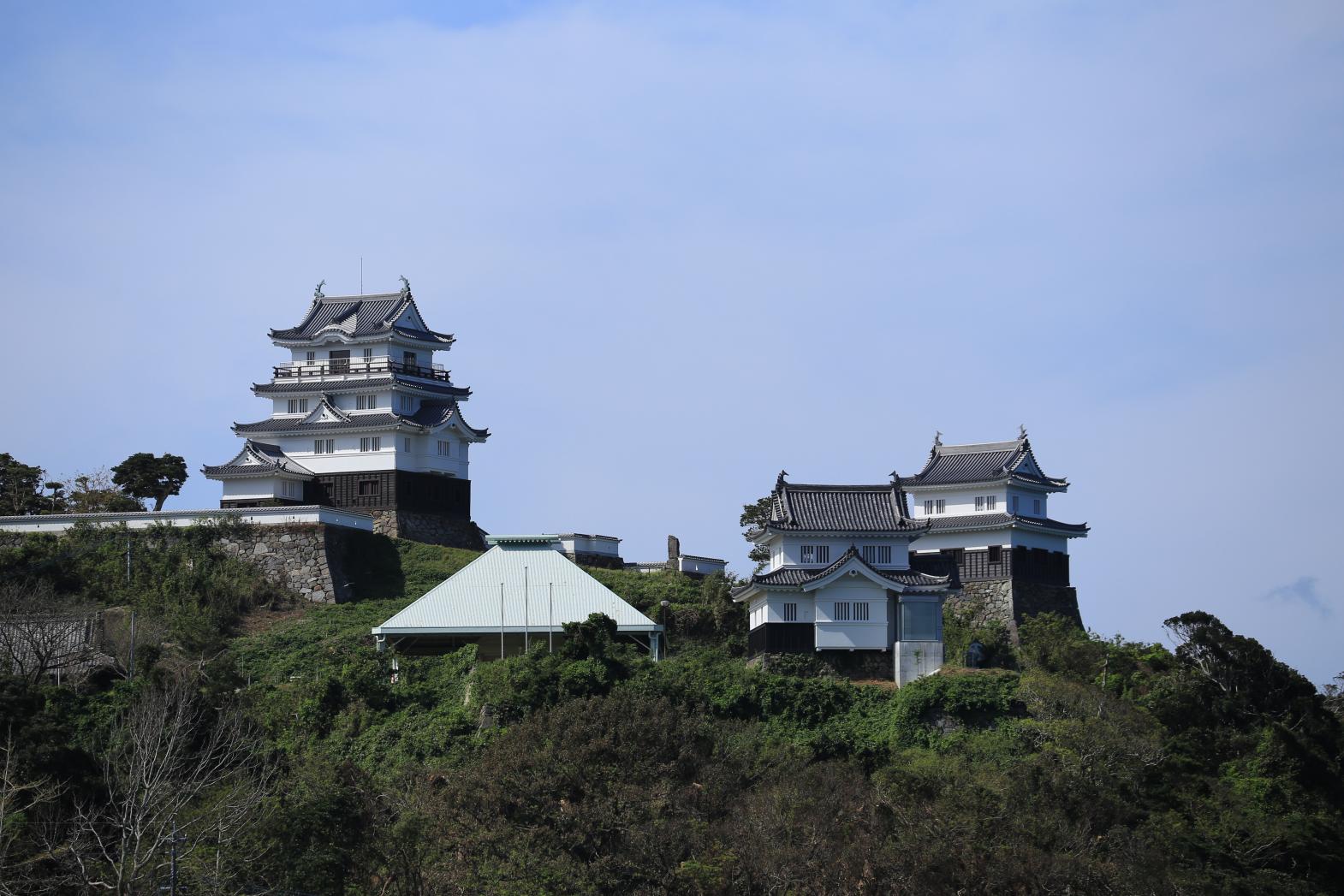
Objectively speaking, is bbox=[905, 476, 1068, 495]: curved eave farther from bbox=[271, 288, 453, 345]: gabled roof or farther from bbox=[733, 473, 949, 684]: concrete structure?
bbox=[271, 288, 453, 345]: gabled roof

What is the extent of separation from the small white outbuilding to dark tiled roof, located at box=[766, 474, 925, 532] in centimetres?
523

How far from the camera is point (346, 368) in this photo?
67.9 meters

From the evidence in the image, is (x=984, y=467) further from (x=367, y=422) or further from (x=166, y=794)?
(x=166, y=794)

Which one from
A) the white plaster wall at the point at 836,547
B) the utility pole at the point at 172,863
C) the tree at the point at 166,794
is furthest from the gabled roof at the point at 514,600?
the utility pole at the point at 172,863

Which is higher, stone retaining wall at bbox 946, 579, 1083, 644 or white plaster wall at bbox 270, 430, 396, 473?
white plaster wall at bbox 270, 430, 396, 473

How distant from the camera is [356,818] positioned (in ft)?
116

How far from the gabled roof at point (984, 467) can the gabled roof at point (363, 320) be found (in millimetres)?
18447

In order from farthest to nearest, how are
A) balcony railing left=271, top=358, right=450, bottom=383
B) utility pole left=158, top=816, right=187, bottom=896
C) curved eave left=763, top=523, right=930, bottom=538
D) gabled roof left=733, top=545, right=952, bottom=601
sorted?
balcony railing left=271, top=358, right=450, bottom=383 < curved eave left=763, top=523, right=930, bottom=538 < gabled roof left=733, top=545, right=952, bottom=601 < utility pole left=158, top=816, right=187, bottom=896

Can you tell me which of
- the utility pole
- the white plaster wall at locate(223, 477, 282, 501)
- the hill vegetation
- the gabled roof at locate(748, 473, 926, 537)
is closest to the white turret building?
the white plaster wall at locate(223, 477, 282, 501)

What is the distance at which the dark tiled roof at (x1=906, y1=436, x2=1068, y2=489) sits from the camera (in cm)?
6328

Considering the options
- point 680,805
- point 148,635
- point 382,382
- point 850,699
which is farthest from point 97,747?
point 382,382

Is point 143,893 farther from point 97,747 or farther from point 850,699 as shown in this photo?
point 850,699

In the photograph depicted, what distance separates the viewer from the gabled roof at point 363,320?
224ft

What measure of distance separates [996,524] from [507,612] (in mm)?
18305
